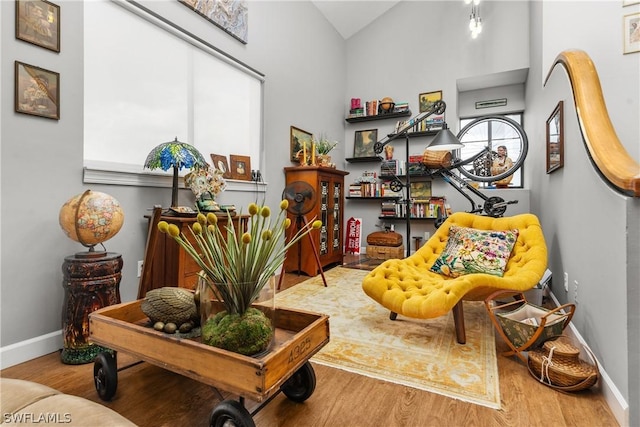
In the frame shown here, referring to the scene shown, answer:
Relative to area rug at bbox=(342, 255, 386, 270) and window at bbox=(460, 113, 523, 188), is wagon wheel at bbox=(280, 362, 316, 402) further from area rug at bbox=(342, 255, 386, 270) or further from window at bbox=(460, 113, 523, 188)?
window at bbox=(460, 113, 523, 188)

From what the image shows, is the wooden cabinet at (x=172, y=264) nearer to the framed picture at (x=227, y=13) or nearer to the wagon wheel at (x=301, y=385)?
the wagon wheel at (x=301, y=385)

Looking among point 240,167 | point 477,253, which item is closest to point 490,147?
point 477,253

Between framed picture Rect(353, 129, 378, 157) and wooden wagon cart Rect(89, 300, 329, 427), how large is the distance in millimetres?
4549

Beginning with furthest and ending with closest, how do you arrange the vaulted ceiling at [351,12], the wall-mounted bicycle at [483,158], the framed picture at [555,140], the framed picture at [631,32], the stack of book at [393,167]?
the stack of book at [393,167] → the vaulted ceiling at [351,12] → the wall-mounted bicycle at [483,158] → the framed picture at [631,32] → the framed picture at [555,140]

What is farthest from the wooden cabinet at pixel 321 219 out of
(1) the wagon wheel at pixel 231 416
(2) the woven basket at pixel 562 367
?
(1) the wagon wheel at pixel 231 416

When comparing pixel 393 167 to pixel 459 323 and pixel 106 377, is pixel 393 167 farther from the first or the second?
pixel 106 377

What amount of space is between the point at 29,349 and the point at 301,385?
1573 mm

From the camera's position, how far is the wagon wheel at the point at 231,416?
1025mm

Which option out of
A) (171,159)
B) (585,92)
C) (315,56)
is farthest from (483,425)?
(315,56)

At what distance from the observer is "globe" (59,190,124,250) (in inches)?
67.0

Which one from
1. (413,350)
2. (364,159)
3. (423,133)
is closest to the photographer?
(413,350)

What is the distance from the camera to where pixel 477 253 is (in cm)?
232

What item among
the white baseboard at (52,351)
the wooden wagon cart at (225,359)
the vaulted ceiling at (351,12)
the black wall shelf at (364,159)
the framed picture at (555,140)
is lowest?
the white baseboard at (52,351)

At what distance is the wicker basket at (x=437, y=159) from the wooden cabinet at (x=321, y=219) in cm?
118
